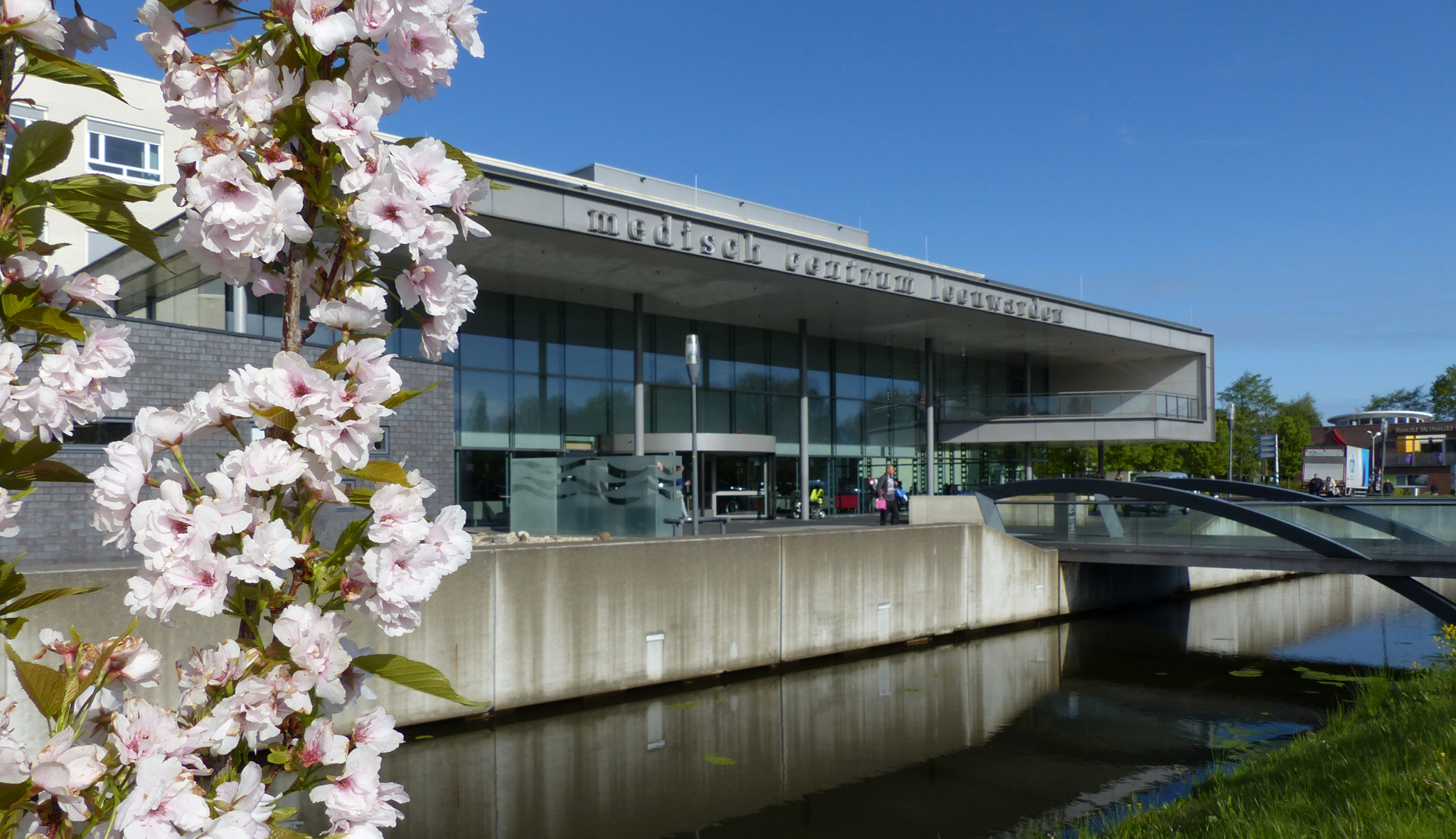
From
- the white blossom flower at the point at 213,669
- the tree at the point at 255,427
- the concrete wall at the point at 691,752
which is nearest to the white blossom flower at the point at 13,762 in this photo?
the tree at the point at 255,427

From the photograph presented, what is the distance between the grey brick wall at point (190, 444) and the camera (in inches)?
504

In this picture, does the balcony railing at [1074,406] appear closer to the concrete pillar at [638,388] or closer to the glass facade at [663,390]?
the glass facade at [663,390]

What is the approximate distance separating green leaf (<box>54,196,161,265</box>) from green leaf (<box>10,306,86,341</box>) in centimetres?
16

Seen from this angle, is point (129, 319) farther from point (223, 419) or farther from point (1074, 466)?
point (1074, 466)

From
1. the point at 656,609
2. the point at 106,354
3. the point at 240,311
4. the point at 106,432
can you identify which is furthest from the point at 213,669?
the point at 240,311

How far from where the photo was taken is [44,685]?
1.71 metres

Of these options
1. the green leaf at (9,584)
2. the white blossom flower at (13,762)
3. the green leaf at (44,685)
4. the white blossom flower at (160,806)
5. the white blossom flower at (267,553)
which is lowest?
the white blossom flower at (160,806)

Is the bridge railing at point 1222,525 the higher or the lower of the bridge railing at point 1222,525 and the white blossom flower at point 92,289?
the lower

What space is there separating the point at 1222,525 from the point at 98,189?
20980mm

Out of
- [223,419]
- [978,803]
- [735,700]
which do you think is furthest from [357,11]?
[735,700]

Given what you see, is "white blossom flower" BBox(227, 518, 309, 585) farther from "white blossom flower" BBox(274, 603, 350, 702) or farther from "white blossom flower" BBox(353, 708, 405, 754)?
"white blossom flower" BBox(353, 708, 405, 754)

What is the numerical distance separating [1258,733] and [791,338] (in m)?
23.3

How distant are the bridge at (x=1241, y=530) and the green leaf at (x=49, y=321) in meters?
19.9

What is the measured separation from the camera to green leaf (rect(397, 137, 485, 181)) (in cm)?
178
